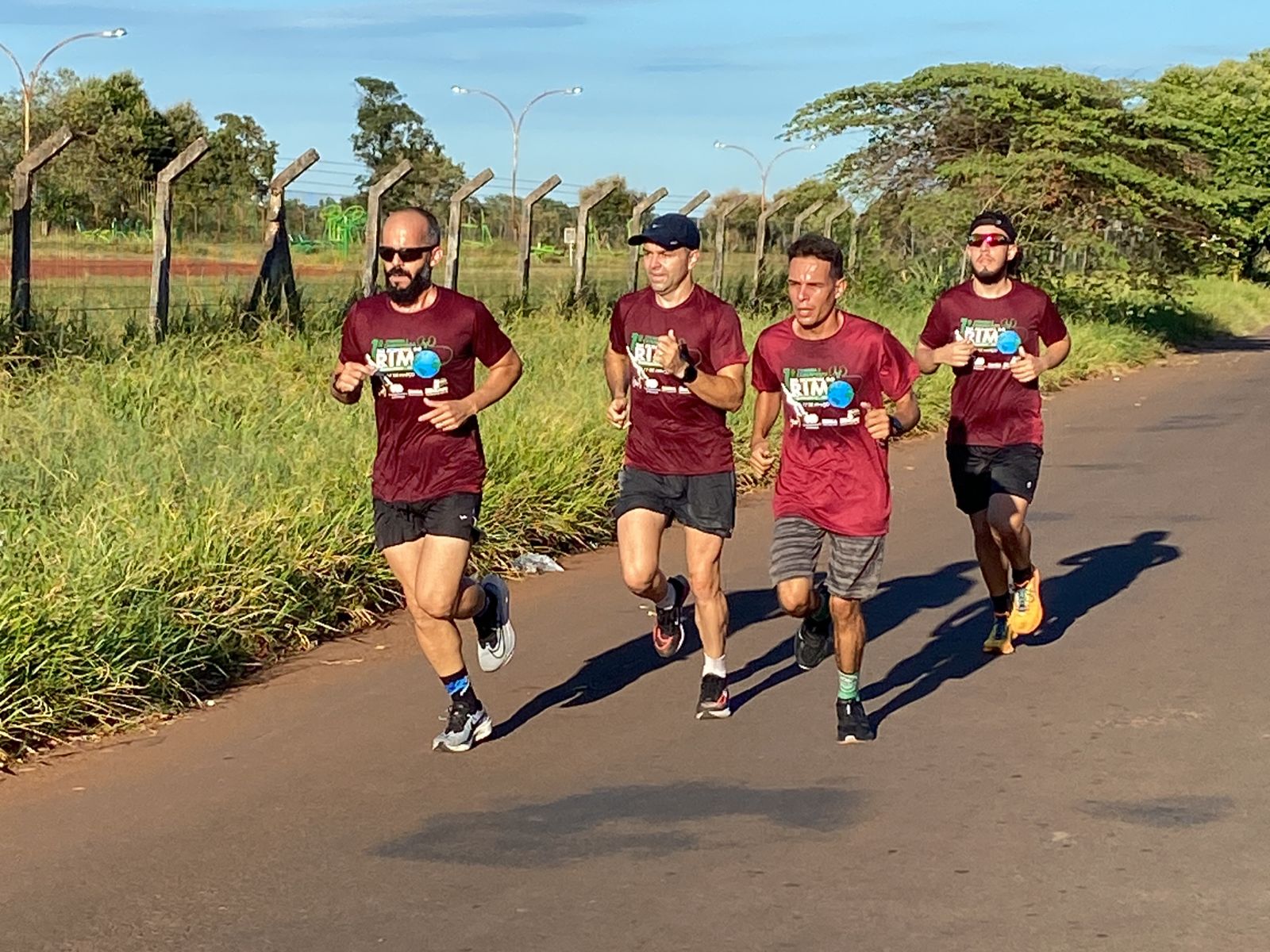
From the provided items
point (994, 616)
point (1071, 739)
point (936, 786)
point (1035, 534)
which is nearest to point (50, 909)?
point (936, 786)

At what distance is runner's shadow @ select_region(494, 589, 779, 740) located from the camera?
7.42 meters

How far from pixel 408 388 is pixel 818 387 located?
56.1 inches

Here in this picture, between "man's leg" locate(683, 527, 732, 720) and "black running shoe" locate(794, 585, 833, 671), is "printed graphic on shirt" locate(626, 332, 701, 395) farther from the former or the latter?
"black running shoe" locate(794, 585, 833, 671)

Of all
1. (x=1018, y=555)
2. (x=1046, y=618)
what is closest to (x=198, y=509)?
(x=1018, y=555)

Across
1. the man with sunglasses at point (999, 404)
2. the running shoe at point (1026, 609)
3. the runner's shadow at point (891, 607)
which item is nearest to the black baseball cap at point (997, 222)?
the man with sunglasses at point (999, 404)

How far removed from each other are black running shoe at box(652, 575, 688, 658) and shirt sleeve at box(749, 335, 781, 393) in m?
1.18

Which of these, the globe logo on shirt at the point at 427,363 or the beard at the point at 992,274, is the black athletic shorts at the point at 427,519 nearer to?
the globe logo on shirt at the point at 427,363

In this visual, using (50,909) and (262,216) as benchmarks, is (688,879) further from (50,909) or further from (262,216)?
(262,216)

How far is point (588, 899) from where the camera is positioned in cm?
509

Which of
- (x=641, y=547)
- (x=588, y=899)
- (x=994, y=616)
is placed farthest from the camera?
(x=994, y=616)

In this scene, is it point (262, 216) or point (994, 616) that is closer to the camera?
point (994, 616)

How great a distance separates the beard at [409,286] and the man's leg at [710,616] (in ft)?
Answer: 4.92

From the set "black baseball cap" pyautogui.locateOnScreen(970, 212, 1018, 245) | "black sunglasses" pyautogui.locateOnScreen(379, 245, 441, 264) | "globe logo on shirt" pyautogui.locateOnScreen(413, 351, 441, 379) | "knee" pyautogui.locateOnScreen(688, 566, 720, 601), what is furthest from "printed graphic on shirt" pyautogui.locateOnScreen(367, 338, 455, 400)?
"black baseball cap" pyautogui.locateOnScreen(970, 212, 1018, 245)

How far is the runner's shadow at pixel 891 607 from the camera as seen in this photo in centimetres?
791
